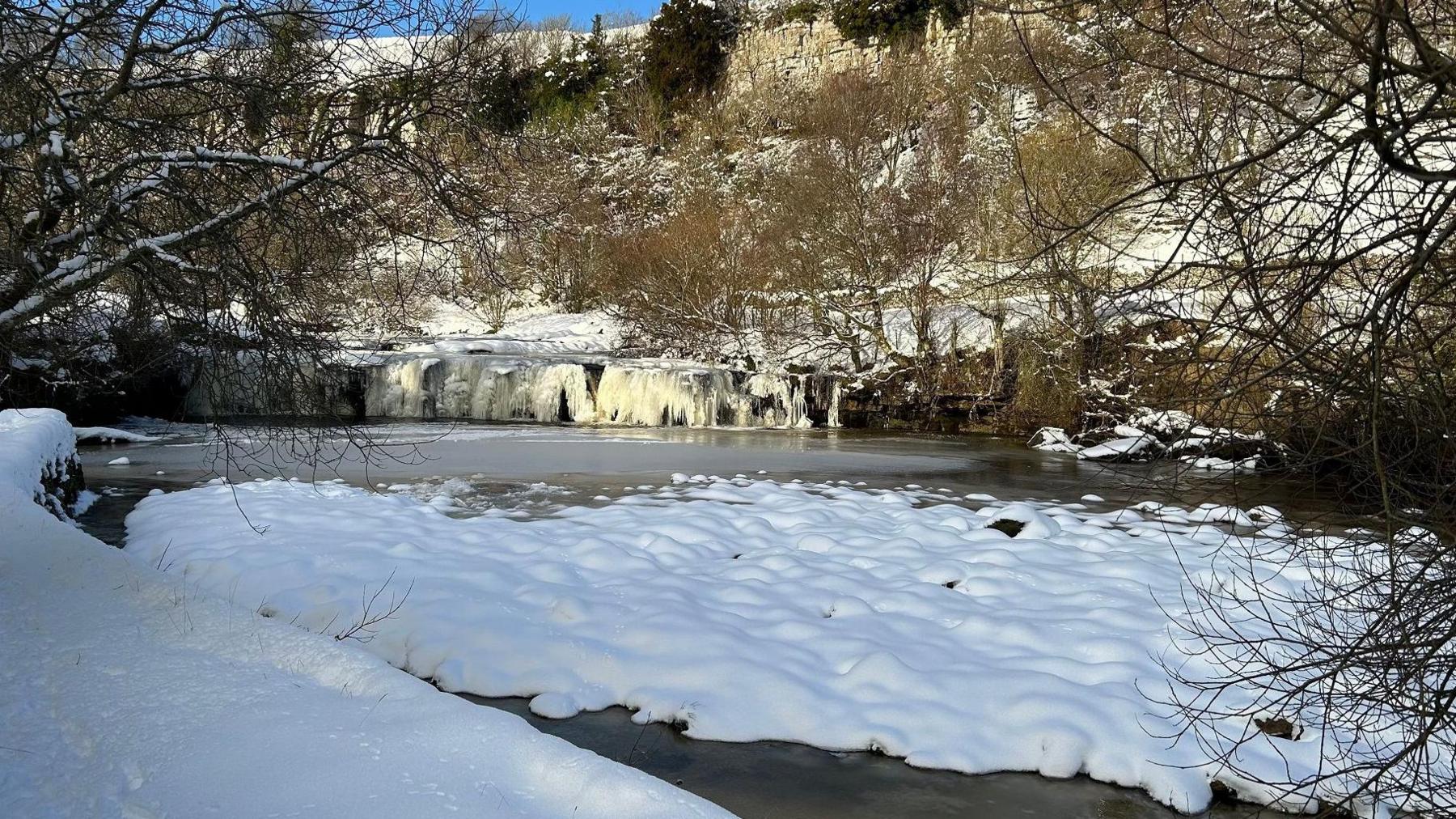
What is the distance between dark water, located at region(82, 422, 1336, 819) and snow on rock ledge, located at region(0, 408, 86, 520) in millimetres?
392

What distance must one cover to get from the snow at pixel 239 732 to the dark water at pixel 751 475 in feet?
3.61

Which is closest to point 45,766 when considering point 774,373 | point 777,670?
point 777,670

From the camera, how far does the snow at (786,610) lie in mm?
4641

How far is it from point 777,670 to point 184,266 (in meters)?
3.38

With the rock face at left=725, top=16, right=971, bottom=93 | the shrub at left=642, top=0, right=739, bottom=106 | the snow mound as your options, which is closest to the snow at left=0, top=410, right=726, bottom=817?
the snow mound

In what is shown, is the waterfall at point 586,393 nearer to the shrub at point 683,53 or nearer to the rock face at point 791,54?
the rock face at point 791,54

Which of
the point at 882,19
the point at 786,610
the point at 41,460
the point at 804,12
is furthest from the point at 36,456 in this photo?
the point at 804,12

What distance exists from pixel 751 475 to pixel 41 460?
23.2 ft

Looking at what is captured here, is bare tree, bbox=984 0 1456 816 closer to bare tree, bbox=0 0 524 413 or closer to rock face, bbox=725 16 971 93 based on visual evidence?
bare tree, bbox=0 0 524 413

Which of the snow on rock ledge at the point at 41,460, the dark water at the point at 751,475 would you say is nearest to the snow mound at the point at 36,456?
the snow on rock ledge at the point at 41,460

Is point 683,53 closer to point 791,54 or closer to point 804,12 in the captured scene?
point 791,54

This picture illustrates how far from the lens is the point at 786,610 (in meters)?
6.09

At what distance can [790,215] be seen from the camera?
2086 centimetres

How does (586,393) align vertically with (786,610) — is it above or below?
above
